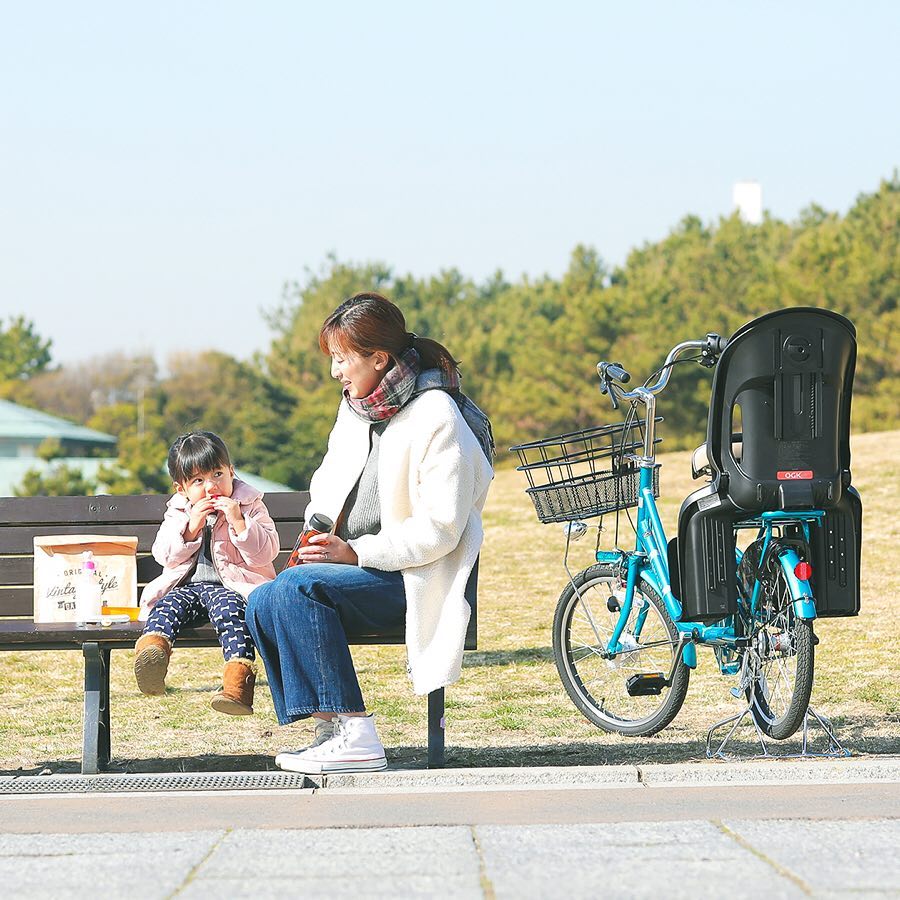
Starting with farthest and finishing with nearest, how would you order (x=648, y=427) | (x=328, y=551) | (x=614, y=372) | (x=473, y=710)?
(x=473, y=710) → (x=614, y=372) → (x=648, y=427) → (x=328, y=551)

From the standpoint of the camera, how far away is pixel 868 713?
6219 mm

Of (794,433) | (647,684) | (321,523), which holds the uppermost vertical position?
(794,433)

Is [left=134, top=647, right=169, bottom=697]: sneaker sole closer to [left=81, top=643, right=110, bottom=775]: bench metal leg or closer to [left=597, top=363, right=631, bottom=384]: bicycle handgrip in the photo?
[left=81, top=643, right=110, bottom=775]: bench metal leg

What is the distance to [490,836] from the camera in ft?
13.3

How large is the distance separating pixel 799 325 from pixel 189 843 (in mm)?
2497

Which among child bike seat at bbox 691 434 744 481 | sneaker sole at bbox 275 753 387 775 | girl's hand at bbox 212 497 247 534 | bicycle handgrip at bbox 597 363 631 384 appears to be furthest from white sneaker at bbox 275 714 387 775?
bicycle handgrip at bbox 597 363 631 384

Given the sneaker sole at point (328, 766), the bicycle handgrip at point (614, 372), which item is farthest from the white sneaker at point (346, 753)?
the bicycle handgrip at point (614, 372)

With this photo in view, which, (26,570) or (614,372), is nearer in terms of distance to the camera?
(614,372)

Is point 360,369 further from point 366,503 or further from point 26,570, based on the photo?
point 26,570

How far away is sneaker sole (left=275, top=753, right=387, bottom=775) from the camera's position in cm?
498

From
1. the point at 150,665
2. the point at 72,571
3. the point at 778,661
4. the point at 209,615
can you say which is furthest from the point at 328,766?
the point at 778,661

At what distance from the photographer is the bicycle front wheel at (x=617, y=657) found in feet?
18.5

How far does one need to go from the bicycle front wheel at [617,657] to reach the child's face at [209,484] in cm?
135

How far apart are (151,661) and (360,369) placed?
1.16m
